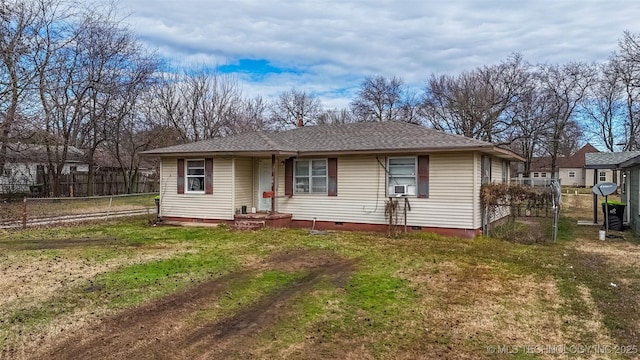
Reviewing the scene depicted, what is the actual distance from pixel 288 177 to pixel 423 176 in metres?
4.30

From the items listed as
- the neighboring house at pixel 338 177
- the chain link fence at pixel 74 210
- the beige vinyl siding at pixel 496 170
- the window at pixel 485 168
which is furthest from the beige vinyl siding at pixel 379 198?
the chain link fence at pixel 74 210

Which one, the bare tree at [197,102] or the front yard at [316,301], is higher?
the bare tree at [197,102]

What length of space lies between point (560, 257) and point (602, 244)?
279cm

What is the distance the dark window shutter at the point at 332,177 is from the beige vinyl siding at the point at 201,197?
3.08m

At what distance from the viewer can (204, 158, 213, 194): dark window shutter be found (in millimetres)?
13734

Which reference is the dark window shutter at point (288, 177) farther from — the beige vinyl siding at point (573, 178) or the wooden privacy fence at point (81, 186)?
the beige vinyl siding at point (573, 178)

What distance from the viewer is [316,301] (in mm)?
5633

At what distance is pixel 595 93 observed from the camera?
3681 cm

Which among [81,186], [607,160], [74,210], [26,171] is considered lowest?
[74,210]

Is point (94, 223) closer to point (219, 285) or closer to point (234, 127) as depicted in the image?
point (219, 285)

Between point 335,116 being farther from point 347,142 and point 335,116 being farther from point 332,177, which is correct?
point 332,177

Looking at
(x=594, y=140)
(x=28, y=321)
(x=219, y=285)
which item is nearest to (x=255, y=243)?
(x=219, y=285)

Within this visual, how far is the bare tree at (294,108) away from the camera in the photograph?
140 feet

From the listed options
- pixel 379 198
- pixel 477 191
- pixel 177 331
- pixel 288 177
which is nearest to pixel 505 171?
pixel 477 191
